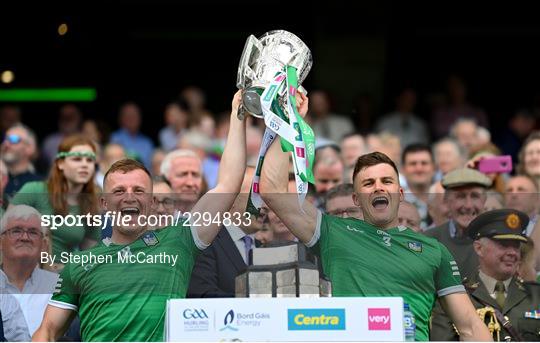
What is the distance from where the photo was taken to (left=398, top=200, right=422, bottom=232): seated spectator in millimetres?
8070

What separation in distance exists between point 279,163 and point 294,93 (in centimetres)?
39

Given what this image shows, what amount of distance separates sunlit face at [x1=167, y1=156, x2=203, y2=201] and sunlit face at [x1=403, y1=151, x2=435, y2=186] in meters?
2.09

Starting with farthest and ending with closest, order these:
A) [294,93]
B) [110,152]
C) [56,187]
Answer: [110,152]
[56,187]
[294,93]

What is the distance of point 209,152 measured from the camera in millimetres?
13945

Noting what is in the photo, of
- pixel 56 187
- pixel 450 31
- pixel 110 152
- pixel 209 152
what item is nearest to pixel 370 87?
pixel 450 31

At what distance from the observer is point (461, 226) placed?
325 inches

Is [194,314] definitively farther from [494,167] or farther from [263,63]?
[494,167]

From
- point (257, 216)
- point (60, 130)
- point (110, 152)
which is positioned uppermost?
point (60, 130)

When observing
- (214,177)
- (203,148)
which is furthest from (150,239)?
(203,148)

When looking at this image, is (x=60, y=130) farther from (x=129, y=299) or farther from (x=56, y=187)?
(x=129, y=299)

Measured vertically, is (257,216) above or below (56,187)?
below

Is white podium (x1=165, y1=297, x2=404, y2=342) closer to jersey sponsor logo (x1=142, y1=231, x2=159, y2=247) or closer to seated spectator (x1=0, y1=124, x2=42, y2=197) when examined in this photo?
jersey sponsor logo (x1=142, y1=231, x2=159, y2=247)

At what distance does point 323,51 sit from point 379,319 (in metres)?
10.2

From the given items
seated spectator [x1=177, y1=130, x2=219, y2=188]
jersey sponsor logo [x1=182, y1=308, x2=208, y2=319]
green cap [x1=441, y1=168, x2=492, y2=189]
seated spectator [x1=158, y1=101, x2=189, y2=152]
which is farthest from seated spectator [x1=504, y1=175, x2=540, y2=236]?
seated spectator [x1=158, y1=101, x2=189, y2=152]
